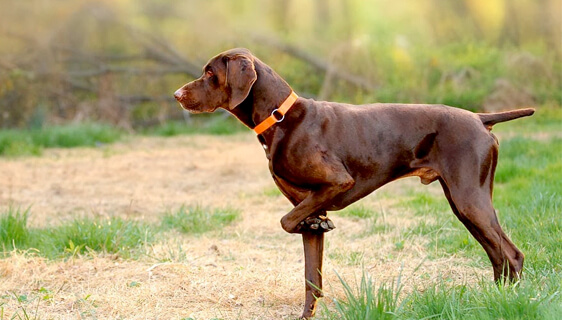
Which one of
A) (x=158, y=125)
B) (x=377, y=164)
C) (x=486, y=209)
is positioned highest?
(x=377, y=164)

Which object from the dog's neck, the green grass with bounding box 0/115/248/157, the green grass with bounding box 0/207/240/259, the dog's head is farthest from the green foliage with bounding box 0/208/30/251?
the green grass with bounding box 0/115/248/157

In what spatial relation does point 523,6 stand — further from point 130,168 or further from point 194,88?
point 194,88

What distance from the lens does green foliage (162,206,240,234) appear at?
247 inches

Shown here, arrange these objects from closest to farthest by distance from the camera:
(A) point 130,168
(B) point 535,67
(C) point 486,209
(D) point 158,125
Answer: (C) point 486,209, (A) point 130,168, (B) point 535,67, (D) point 158,125

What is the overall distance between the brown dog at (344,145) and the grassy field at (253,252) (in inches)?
16.9

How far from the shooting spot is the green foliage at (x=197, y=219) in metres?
6.27

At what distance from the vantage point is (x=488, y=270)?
4699 mm

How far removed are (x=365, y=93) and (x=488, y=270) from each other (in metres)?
10.4

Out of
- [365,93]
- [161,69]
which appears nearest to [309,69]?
[365,93]

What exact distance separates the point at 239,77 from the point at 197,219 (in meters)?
2.79

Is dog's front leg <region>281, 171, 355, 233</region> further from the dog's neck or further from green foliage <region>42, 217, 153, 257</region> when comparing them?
green foliage <region>42, 217, 153, 257</region>

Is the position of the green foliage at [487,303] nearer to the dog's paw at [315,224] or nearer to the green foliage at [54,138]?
the dog's paw at [315,224]

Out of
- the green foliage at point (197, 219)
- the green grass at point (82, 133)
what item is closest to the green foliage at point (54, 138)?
the green grass at point (82, 133)

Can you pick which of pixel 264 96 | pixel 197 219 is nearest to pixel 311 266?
pixel 264 96
